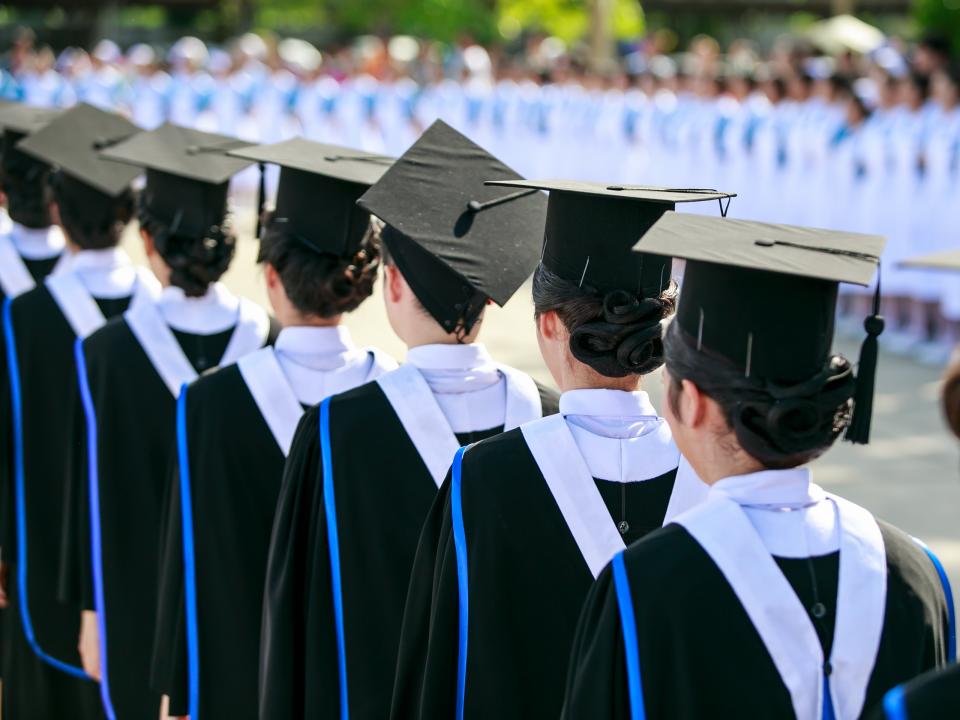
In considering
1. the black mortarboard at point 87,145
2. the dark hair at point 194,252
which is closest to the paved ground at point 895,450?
the black mortarboard at point 87,145

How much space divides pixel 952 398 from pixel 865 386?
454mm

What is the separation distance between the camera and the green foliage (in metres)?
17.4

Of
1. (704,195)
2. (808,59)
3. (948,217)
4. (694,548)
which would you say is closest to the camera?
(694,548)

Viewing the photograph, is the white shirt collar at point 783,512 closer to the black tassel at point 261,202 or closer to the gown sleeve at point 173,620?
the gown sleeve at point 173,620

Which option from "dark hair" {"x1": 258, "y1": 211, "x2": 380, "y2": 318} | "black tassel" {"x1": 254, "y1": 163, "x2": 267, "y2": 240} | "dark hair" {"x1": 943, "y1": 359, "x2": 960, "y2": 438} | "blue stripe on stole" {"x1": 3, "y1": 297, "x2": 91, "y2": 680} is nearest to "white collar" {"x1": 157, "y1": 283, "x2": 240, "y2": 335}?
"black tassel" {"x1": 254, "y1": 163, "x2": 267, "y2": 240}

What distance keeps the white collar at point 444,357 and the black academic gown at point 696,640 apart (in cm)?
84

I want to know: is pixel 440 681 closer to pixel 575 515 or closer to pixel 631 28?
pixel 575 515

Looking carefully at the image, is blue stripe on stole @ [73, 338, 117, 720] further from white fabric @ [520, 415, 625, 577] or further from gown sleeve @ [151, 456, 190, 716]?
white fabric @ [520, 415, 625, 577]

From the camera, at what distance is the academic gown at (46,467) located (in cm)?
383

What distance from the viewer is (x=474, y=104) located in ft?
56.7

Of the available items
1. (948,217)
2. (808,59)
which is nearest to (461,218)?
(948,217)

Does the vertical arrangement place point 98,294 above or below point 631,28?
below

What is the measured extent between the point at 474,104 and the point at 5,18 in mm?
22919

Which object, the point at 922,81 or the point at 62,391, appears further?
the point at 922,81
